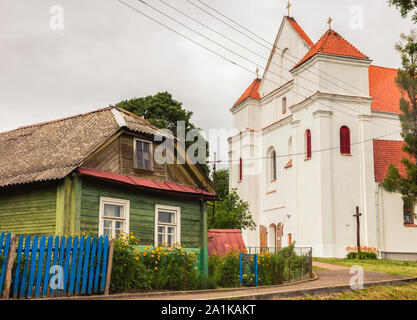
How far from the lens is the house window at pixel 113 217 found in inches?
640

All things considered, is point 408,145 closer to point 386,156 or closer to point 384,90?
point 386,156

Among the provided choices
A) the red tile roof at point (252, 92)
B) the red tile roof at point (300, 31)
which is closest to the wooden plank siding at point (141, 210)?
the red tile roof at point (300, 31)

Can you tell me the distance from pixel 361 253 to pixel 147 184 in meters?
21.5

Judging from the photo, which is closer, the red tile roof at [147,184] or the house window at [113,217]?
the red tile roof at [147,184]

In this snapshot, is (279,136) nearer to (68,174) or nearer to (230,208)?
(230,208)

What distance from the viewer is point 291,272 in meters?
19.0

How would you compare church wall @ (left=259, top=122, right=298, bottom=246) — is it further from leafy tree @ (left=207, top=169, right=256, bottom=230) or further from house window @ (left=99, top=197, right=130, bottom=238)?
house window @ (left=99, top=197, right=130, bottom=238)

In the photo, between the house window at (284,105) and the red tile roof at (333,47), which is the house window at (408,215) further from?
the house window at (284,105)

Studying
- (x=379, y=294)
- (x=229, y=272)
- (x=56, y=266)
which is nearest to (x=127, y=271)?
(x=56, y=266)

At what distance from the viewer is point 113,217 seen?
16594 millimetres

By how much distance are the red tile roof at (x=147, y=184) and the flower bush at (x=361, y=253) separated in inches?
694

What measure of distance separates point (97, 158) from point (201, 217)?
16.0 feet

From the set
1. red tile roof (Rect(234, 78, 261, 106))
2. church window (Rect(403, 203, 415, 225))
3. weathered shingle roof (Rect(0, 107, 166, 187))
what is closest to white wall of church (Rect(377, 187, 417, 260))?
church window (Rect(403, 203, 415, 225))

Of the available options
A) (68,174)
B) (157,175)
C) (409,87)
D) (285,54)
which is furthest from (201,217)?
(285,54)
